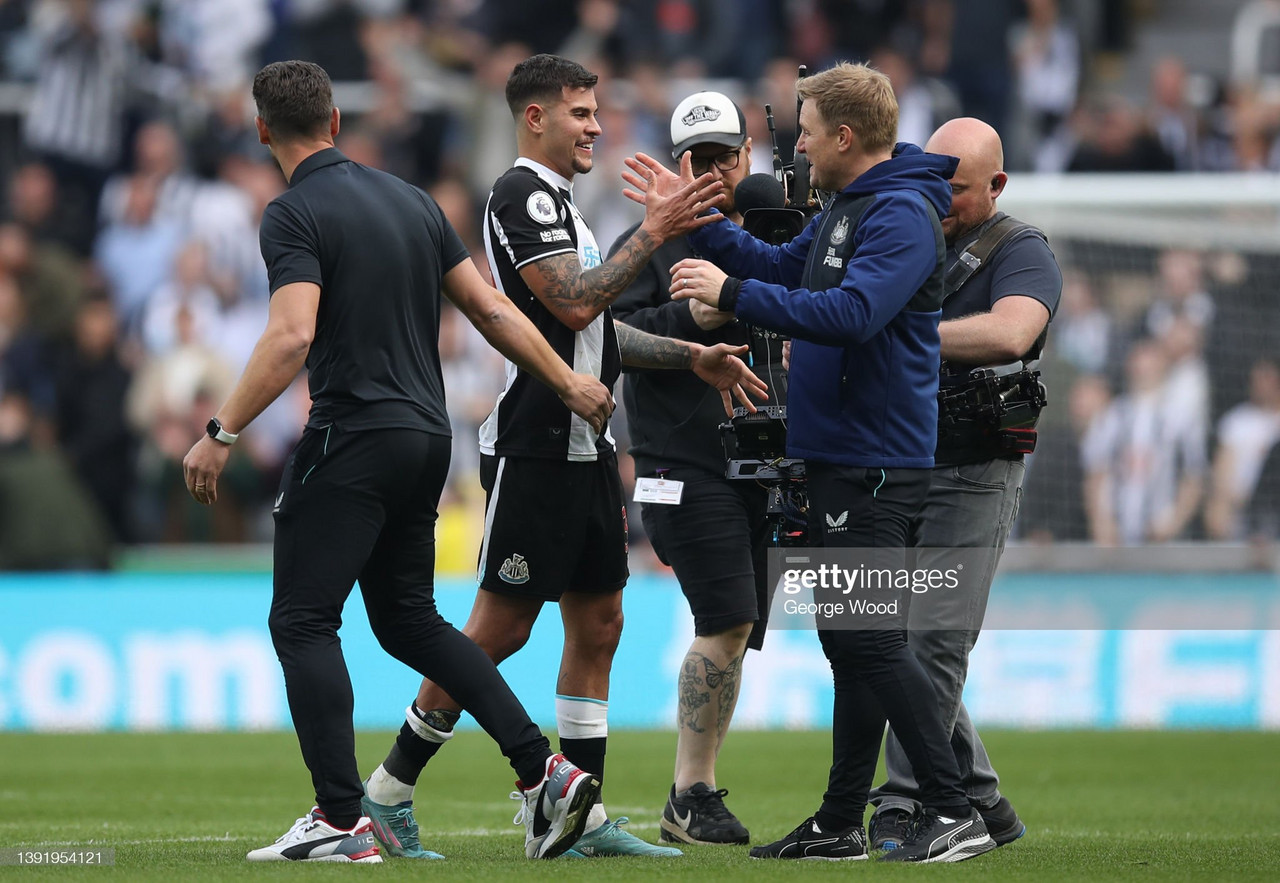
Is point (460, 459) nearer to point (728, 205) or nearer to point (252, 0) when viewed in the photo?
point (252, 0)

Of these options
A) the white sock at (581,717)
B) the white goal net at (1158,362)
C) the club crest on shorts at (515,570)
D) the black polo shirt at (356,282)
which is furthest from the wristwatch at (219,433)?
the white goal net at (1158,362)

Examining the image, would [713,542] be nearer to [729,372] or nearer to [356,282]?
[729,372]

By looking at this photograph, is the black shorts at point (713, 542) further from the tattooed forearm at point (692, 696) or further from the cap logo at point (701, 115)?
the cap logo at point (701, 115)

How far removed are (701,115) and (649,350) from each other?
84cm

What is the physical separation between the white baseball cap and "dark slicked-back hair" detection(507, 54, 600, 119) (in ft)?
1.18

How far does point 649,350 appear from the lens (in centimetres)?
651

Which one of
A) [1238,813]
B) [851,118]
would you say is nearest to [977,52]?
[1238,813]

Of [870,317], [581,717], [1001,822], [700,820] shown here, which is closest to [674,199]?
[870,317]

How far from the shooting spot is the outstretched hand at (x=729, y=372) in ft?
20.2

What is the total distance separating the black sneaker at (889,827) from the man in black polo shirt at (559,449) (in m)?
0.72

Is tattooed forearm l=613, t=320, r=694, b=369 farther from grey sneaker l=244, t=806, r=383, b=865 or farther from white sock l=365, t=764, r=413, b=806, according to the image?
grey sneaker l=244, t=806, r=383, b=865

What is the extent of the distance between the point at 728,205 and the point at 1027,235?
1.08 metres

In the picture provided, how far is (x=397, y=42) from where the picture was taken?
1614cm

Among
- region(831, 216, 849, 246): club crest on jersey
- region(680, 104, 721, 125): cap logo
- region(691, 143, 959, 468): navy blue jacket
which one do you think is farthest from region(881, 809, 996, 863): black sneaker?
region(680, 104, 721, 125): cap logo
